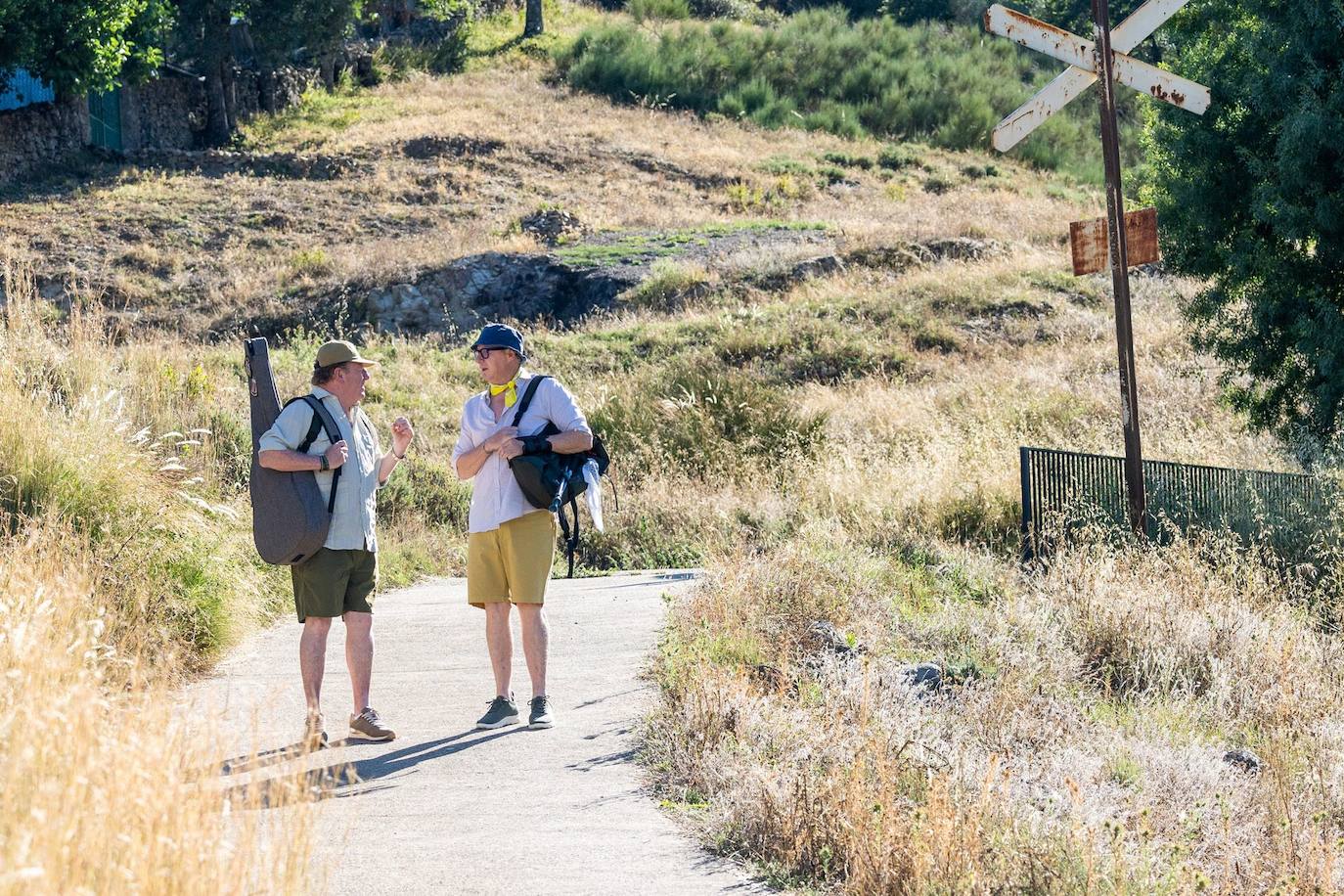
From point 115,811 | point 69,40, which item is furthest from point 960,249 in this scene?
point 115,811

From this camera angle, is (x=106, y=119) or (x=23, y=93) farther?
(x=106, y=119)

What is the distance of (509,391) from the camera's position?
6.92 metres

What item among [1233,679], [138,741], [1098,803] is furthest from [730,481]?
[138,741]

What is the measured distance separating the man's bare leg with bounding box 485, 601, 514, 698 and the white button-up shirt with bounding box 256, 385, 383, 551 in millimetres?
677

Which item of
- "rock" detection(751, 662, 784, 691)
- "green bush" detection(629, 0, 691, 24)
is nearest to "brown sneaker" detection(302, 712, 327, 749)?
"rock" detection(751, 662, 784, 691)

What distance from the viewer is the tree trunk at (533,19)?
54.6 m

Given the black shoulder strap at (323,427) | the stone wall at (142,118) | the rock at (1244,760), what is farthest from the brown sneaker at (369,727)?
the stone wall at (142,118)

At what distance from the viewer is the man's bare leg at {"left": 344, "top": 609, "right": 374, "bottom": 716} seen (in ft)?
21.8

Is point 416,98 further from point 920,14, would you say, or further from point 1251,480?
point 1251,480

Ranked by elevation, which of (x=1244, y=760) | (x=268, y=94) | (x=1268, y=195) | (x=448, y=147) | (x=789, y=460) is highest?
(x=268, y=94)

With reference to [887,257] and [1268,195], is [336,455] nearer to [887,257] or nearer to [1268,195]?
[1268,195]

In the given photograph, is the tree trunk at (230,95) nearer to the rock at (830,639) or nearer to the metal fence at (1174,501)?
the metal fence at (1174,501)

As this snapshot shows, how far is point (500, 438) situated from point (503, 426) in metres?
0.11

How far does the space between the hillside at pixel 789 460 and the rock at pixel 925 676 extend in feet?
0.10
